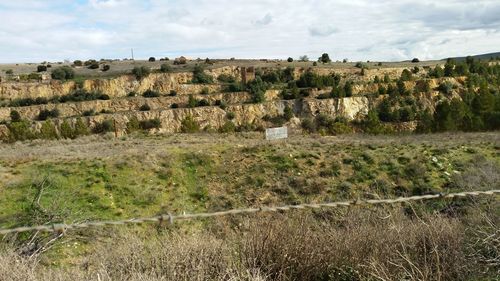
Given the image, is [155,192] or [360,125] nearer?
[155,192]

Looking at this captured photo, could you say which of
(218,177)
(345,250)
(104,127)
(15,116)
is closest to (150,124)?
(104,127)

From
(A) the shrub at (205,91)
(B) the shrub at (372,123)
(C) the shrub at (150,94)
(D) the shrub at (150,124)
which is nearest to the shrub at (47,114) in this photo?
(D) the shrub at (150,124)

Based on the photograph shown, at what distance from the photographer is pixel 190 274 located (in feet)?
15.8

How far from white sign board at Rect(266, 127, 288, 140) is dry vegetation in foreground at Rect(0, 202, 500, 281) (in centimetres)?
1969

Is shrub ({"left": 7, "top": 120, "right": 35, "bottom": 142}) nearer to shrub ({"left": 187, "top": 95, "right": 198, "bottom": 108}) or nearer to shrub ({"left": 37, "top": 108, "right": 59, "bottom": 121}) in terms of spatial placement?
shrub ({"left": 37, "top": 108, "right": 59, "bottom": 121})

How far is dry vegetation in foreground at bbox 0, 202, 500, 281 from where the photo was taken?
4.83m

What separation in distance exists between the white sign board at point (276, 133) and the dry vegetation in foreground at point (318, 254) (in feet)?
64.6

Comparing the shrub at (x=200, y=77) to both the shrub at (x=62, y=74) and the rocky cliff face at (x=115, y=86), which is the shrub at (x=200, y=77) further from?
the shrub at (x=62, y=74)

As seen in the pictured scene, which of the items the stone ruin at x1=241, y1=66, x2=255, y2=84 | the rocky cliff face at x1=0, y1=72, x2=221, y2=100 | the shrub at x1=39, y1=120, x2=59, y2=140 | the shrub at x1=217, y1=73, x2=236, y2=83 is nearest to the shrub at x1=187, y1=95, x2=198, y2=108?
the rocky cliff face at x1=0, y1=72, x2=221, y2=100

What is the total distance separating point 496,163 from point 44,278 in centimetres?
2061

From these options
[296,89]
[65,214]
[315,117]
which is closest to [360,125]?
[315,117]

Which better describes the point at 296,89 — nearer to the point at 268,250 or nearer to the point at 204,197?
the point at 204,197

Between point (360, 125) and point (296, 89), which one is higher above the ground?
point (296, 89)

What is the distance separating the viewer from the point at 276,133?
84.1 feet
